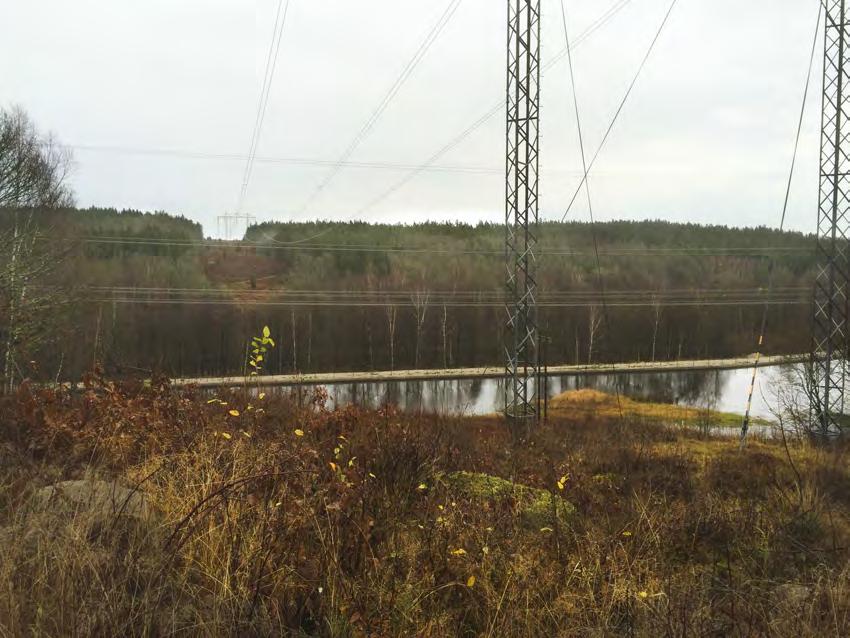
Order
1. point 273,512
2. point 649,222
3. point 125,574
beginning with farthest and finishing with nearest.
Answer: point 649,222, point 273,512, point 125,574

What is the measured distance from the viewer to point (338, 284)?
142ft

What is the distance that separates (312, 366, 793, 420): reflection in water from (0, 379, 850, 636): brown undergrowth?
25965mm

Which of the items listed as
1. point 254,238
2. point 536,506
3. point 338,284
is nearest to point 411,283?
point 338,284

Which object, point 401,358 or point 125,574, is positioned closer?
point 125,574

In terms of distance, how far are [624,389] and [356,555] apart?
41.2 m

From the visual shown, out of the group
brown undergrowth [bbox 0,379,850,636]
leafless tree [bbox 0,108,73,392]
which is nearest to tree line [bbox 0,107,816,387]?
leafless tree [bbox 0,108,73,392]

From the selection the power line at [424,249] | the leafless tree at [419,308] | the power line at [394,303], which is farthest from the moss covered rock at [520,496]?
the leafless tree at [419,308]

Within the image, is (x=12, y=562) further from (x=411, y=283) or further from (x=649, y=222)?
(x=649, y=222)

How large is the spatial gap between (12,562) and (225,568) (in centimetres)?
78

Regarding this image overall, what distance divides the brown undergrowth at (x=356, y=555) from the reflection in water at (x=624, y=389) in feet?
85.2

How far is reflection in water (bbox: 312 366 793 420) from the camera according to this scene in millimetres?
32594

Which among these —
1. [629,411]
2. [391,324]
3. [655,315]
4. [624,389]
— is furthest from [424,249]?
[629,411]

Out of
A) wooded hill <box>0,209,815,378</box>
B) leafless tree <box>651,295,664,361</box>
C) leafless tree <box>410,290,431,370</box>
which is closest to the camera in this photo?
wooded hill <box>0,209,815,378</box>

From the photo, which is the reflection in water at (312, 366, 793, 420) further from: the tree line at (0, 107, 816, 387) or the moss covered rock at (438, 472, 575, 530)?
the moss covered rock at (438, 472, 575, 530)
